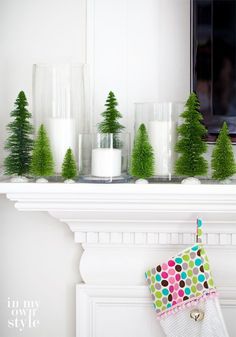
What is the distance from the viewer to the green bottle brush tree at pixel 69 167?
1.46 m

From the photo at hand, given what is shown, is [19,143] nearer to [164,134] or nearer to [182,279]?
[164,134]

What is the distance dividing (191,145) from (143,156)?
0.44 feet

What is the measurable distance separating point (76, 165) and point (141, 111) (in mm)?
239

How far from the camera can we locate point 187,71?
163cm

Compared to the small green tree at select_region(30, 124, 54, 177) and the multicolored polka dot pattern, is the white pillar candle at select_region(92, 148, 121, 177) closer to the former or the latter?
the small green tree at select_region(30, 124, 54, 177)

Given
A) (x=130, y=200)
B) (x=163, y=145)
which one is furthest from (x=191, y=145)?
(x=130, y=200)

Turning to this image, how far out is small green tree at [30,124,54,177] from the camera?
147 cm

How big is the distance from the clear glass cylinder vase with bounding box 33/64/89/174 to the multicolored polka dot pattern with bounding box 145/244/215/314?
16.3 inches

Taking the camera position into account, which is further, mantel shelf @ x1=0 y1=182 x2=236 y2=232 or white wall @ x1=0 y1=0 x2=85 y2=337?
white wall @ x1=0 y1=0 x2=85 y2=337

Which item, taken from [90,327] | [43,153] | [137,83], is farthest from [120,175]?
[90,327]

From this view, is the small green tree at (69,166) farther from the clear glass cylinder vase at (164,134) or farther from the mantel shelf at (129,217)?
the clear glass cylinder vase at (164,134)

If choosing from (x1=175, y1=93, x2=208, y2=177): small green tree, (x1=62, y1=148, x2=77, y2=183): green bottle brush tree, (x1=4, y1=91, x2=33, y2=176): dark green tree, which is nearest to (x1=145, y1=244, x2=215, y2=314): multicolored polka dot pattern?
(x1=175, y1=93, x2=208, y2=177): small green tree

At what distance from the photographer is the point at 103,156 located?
57.2 inches

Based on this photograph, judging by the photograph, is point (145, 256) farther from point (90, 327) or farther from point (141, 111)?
point (141, 111)
